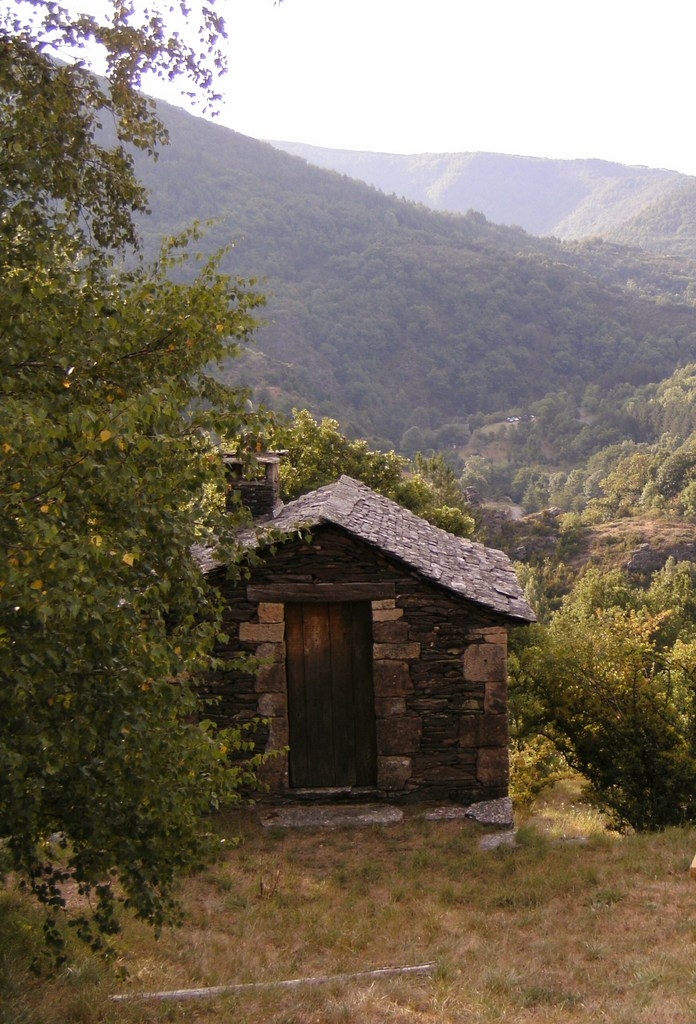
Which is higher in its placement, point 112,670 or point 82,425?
point 82,425

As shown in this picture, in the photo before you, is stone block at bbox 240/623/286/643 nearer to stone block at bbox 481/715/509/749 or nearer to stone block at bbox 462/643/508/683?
stone block at bbox 462/643/508/683

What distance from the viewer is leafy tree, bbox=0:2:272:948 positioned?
4148 millimetres

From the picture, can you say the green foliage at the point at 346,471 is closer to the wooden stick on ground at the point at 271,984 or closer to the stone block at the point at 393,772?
the stone block at the point at 393,772

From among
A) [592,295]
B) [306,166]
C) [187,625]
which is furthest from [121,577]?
[306,166]

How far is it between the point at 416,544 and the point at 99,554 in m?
6.68

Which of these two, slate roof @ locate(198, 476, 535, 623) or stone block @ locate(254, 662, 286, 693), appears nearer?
slate roof @ locate(198, 476, 535, 623)

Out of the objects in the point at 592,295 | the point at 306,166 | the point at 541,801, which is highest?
the point at 306,166

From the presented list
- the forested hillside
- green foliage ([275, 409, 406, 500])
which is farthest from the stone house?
the forested hillside

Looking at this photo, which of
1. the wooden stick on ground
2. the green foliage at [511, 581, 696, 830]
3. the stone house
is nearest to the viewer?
the wooden stick on ground

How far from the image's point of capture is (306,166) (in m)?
171

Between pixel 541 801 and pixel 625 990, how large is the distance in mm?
8122

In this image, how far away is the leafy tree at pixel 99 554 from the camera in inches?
163

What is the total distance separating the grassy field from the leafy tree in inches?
40.2

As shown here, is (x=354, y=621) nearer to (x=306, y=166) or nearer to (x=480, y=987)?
(x=480, y=987)
